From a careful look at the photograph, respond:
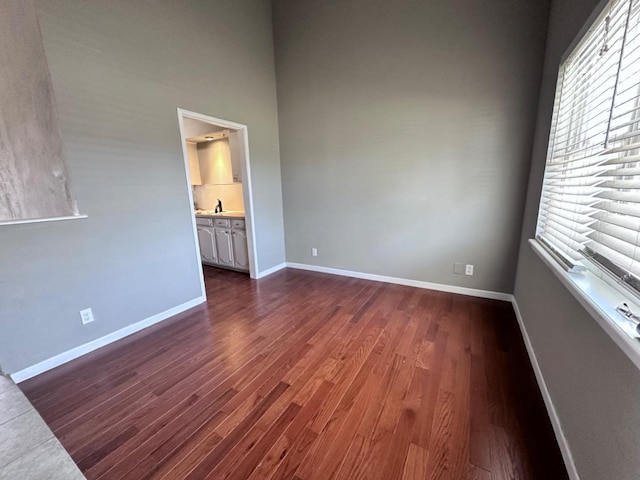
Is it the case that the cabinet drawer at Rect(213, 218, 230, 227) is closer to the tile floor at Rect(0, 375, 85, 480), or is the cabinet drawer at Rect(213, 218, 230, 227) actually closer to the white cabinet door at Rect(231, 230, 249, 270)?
the white cabinet door at Rect(231, 230, 249, 270)

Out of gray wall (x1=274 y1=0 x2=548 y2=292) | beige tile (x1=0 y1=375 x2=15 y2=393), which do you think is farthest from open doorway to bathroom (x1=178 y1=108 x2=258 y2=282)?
beige tile (x1=0 y1=375 x2=15 y2=393)

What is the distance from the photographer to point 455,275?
10.4 ft

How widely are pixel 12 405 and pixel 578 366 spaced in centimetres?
253

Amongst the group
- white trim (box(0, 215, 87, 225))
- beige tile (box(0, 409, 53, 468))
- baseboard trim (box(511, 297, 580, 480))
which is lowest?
baseboard trim (box(511, 297, 580, 480))

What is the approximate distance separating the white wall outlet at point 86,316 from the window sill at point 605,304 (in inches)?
122

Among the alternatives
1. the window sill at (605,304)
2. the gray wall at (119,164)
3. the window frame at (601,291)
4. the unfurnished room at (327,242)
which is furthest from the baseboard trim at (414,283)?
the gray wall at (119,164)

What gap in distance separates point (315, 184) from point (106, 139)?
2.31 m

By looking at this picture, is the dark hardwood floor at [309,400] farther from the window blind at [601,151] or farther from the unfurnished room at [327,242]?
the window blind at [601,151]

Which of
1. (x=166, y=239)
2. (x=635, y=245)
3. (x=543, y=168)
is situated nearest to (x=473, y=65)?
(x=543, y=168)

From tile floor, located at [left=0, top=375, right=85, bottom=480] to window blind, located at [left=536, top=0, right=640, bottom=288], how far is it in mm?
2113

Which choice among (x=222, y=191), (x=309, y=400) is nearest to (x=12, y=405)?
(x=309, y=400)

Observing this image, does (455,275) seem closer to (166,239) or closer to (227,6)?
(166,239)

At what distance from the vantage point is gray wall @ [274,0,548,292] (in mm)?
2631

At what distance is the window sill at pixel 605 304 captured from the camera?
2.80 feet
